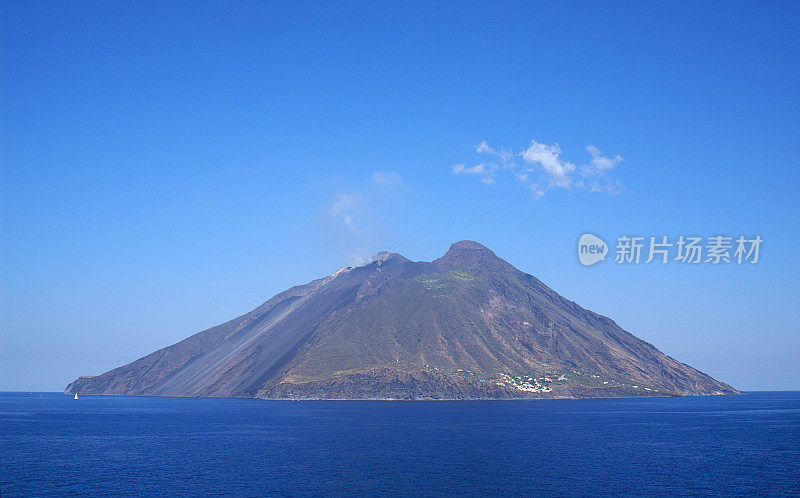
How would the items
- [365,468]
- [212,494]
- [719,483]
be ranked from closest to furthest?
[212,494], [719,483], [365,468]

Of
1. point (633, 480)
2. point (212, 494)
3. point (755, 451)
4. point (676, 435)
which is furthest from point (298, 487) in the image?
point (676, 435)

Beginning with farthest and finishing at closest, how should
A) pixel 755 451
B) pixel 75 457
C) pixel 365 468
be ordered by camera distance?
pixel 755 451, pixel 75 457, pixel 365 468

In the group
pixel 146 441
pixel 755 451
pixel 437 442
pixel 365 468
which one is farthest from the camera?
pixel 146 441

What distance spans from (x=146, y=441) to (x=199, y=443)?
17308mm

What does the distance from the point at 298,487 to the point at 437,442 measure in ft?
183

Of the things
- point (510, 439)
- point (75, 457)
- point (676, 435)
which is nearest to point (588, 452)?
point (510, 439)

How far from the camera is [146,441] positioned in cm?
15062

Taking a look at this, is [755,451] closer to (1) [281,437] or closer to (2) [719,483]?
(2) [719,483]

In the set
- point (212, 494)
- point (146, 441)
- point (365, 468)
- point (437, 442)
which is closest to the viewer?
point (212, 494)

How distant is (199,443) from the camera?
14450cm

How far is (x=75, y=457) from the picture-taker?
121188 mm

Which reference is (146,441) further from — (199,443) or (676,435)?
(676,435)

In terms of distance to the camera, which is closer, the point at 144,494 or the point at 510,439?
the point at 144,494

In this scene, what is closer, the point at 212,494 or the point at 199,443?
the point at 212,494
